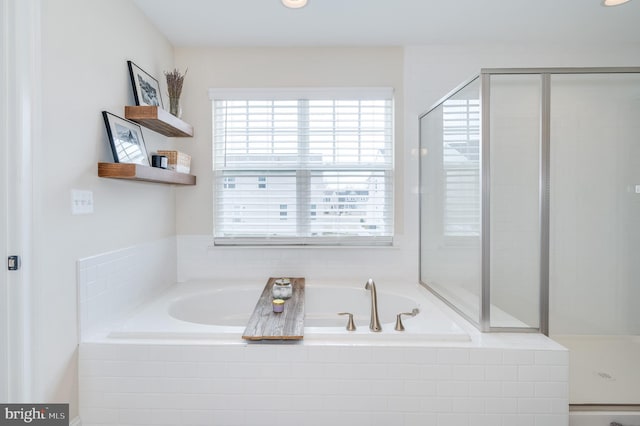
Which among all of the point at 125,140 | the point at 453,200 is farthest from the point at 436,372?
the point at 125,140

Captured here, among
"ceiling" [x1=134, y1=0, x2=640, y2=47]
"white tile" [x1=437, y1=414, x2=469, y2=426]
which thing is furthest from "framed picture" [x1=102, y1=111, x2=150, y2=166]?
"white tile" [x1=437, y1=414, x2=469, y2=426]

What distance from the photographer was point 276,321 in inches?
70.0

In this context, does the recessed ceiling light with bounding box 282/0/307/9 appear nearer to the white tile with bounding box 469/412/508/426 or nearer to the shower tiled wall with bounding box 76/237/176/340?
the shower tiled wall with bounding box 76/237/176/340

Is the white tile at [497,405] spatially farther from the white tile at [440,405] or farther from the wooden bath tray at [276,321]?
the wooden bath tray at [276,321]

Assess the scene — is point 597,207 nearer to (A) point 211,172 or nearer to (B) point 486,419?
(B) point 486,419

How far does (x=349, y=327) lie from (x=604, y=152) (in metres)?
2.05

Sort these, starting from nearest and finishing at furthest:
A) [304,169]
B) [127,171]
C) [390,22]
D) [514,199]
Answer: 1. [127,171]
2. [514,199]
3. [390,22]
4. [304,169]

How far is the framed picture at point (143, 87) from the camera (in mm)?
1982

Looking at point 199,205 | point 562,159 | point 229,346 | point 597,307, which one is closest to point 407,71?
point 562,159

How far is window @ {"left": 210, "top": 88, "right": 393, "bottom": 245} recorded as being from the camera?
263cm

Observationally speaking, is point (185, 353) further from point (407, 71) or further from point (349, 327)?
point (407, 71)

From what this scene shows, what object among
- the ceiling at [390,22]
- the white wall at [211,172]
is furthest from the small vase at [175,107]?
the ceiling at [390,22]

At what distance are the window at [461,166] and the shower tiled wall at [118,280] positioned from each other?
208 centimetres

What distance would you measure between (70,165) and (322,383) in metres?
1.59
